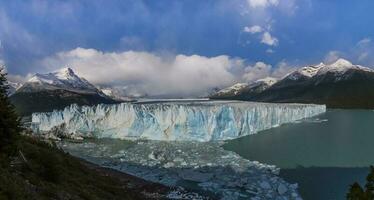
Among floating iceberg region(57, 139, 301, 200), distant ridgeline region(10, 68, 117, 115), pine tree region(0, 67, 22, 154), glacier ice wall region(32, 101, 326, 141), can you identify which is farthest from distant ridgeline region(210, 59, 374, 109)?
pine tree region(0, 67, 22, 154)

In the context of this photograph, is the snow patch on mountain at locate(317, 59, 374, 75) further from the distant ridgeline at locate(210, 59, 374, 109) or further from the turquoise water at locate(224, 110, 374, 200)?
the turquoise water at locate(224, 110, 374, 200)

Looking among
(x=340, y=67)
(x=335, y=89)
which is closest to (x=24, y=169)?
(x=335, y=89)

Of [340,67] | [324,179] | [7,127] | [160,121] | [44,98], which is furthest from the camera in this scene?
[340,67]

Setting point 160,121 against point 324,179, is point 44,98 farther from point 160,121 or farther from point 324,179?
point 324,179

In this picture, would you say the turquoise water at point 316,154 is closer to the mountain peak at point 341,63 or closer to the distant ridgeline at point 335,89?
the distant ridgeline at point 335,89

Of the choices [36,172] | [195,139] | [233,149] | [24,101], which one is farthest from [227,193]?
[24,101]

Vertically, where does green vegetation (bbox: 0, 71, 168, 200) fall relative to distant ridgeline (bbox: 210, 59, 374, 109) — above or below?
below

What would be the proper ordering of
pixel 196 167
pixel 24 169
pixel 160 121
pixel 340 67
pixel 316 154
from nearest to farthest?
pixel 24 169 < pixel 196 167 < pixel 316 154 < pixel 160 121 < pixel 340 67
